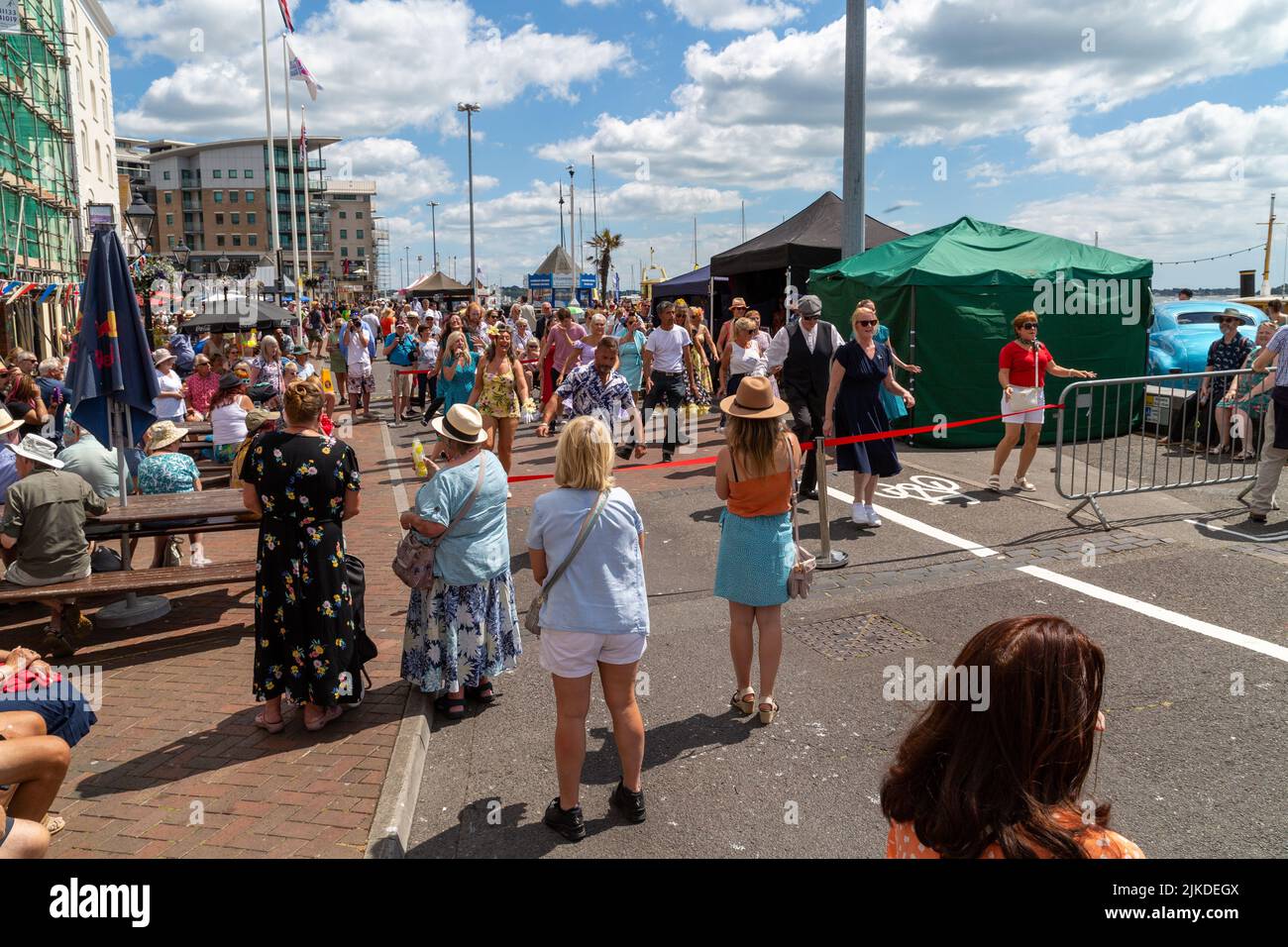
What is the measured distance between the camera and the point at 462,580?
508 cm

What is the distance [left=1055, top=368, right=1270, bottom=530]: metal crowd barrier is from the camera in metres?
9.23

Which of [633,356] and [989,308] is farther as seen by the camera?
[633,356]

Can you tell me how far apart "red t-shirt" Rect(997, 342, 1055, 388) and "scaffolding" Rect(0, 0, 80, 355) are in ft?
80.4

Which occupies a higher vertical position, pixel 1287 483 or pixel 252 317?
pixel 252 317

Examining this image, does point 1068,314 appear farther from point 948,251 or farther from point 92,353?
point 92,353

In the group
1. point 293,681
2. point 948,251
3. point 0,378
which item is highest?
point 948,251

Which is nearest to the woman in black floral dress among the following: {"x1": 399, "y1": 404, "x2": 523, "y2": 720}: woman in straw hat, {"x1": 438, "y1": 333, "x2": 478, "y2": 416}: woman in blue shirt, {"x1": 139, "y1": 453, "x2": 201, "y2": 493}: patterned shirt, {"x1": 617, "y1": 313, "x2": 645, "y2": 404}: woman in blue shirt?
{"x1": 399, "y1": 404, "x2": 523, "y2": 720}: woman in straw hat

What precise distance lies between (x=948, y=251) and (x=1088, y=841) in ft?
41.4

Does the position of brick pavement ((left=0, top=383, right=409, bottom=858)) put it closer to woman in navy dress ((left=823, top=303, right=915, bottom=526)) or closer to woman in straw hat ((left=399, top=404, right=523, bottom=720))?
woman in straw hat ((left=399, top=404, right=523, bottom=720))

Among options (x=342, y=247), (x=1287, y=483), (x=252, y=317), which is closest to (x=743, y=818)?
(x=1287, y=483)

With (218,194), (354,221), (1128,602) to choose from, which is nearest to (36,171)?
(1128,602)

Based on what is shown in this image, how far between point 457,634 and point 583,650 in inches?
59.2

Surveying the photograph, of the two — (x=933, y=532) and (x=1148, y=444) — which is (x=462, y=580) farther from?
(x=1148, y=444)

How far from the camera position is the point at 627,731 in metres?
4.10
